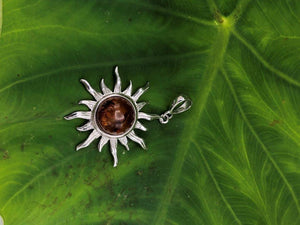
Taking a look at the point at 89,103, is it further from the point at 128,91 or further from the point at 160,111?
the point at 160,111

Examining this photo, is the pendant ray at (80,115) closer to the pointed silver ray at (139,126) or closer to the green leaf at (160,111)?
the green leaf at (160,111)

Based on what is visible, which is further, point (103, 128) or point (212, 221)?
point (212, 221)

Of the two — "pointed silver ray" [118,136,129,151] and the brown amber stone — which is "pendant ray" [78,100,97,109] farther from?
"pointed silver ray" [118,136,129,151]

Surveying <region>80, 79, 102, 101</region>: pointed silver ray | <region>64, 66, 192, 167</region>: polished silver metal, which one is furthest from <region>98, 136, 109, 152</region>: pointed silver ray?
<region>80, 79, 102, 101</region>: pointed silver ray

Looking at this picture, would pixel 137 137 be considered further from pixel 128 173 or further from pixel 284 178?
pixel 284 178

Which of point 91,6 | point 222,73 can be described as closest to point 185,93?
point 222,73

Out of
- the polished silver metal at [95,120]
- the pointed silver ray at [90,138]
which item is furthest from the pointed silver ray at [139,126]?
the pointed silver ray at [90,138]

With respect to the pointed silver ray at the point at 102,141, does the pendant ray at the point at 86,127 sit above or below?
above
